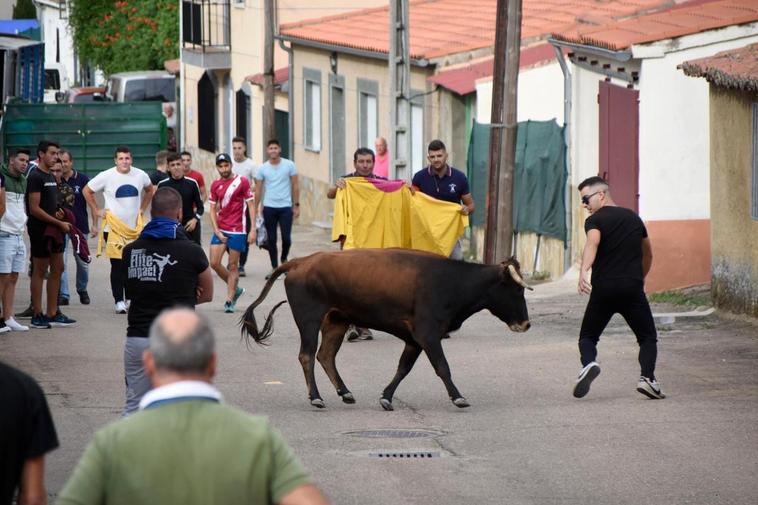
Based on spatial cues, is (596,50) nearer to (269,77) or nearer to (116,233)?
(116,233)

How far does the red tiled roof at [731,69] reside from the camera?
14.6 metres

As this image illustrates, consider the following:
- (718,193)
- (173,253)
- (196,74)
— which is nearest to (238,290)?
(718,193)

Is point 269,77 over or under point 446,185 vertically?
over

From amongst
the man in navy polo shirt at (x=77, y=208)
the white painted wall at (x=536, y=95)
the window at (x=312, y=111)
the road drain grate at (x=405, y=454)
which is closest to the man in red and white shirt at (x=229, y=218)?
the man in navy polo shirt at (x=77, y=208)

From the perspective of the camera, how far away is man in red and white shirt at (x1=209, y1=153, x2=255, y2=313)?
17.0 m

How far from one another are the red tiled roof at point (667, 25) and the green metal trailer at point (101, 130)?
17651mm

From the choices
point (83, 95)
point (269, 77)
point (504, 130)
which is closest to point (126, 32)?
point (83, 95)

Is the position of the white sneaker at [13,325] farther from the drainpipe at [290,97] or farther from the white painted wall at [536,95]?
the drainpipe at [290,97]

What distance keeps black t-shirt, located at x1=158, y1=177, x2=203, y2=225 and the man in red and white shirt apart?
21 cm

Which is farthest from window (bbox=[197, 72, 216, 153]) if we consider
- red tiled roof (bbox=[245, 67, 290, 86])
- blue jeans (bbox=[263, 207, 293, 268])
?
blue jeans (bbox=[263, 207, 293, 268])

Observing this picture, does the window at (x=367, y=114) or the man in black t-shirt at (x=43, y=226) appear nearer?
the man in black t-shirt at (x=43, y=226)

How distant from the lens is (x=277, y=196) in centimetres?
2055

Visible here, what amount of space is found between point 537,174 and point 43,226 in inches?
332

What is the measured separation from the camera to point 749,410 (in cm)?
1069
